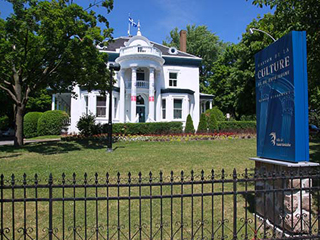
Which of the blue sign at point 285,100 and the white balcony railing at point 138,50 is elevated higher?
the white balcony railing at point 138,50

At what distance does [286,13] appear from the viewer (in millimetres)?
8719

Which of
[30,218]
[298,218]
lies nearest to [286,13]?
[298,218]

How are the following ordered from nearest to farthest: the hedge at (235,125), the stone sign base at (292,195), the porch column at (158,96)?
the stone sign base at (292,195) → the hedge at (235,125) → the porch column at (158,96)

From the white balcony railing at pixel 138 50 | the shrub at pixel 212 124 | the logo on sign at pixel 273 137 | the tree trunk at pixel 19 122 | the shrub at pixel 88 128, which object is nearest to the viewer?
the logo on sign at pixel 273 137

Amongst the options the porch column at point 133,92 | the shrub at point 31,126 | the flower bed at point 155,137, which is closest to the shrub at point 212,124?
the flower bed at point 155,137

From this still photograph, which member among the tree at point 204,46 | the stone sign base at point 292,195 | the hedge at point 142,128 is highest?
the tree at point 204,46

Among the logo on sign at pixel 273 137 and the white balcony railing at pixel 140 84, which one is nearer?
the logo on sign at pixel 273 137

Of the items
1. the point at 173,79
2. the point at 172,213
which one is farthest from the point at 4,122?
the point at 172,213

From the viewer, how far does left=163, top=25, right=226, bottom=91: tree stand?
46875 mm

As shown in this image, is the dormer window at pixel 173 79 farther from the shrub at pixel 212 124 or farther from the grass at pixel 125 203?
the grass at pixel 125 203

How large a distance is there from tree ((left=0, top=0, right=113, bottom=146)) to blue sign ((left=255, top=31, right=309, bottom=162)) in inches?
425

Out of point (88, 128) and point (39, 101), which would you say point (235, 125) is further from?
point (39, 101)

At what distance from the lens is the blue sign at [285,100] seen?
407cm

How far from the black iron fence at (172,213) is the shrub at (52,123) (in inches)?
895
